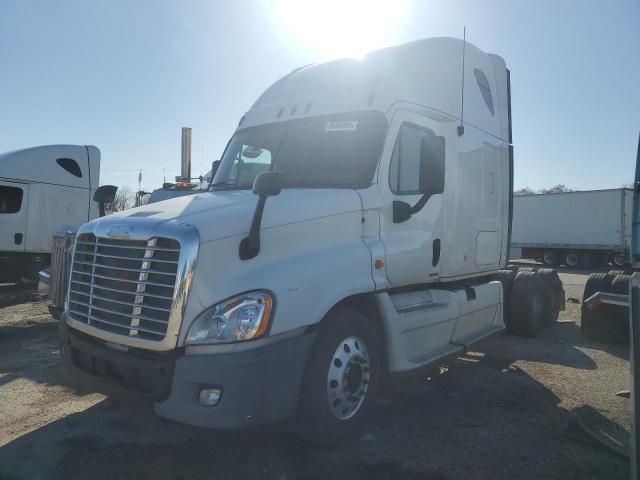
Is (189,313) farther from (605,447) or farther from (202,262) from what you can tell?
(605,447)

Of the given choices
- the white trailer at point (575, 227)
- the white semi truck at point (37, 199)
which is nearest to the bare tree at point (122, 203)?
the white semi truck at point (37, 199)

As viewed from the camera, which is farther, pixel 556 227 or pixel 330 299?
pixel 556 227

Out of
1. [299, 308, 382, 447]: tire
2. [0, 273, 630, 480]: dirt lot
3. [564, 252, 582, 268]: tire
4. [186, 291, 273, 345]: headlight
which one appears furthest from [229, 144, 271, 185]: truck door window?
[564, 252, 582, 268]: tire

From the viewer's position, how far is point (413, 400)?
4.95m

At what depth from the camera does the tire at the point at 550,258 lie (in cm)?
2756

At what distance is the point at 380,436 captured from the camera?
4027 millimetres

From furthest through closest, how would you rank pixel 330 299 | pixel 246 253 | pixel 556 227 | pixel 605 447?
pixel 556 227, pixel 605 447, pixel 330 299, pixel 246 253

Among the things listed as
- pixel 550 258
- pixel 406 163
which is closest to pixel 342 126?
pixel 406 163

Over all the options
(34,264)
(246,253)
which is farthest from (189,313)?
(34,264)

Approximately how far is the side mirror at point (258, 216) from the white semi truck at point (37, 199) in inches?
391

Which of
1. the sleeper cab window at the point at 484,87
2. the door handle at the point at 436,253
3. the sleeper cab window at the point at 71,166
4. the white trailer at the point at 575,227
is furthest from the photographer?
the white trailer at the point at 575,227

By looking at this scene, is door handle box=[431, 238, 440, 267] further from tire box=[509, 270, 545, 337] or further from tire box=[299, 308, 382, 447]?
tire box=[509, 270, 545, 337]

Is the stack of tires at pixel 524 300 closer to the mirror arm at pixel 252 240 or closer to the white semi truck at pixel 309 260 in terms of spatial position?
the white semi truck at pixel 309 260

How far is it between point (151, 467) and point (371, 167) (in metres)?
2.95
